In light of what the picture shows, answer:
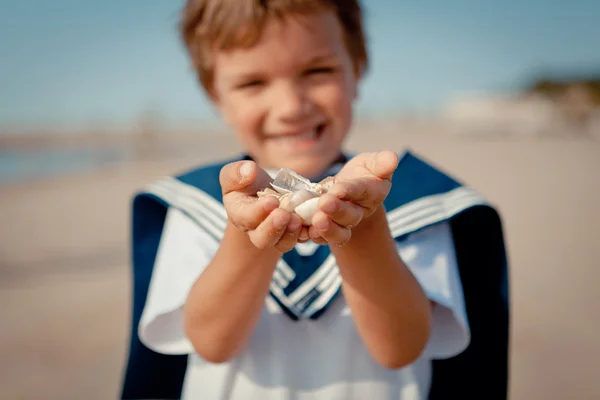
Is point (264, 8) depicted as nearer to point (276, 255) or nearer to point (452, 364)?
point (276, 255)

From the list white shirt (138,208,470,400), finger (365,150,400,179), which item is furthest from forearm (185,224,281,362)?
finger (365,150,400,179)

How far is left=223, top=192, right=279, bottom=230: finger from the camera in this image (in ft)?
3.00

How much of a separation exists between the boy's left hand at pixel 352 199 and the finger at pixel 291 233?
0.03 m

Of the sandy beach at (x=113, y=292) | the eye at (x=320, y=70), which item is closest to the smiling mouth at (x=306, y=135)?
the eye at (x=320, y=70)

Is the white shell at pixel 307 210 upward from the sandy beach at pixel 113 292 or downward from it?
upward

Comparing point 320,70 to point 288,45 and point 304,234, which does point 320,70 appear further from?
point 304,234

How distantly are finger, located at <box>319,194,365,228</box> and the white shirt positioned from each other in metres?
0.62

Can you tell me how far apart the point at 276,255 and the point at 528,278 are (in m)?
4.59

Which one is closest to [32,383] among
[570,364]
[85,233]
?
[570,364]

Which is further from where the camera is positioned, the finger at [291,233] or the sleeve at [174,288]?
the sleeve at [174,288]

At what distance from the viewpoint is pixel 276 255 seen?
48.7 inches

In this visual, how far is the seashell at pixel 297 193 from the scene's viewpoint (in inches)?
36.8

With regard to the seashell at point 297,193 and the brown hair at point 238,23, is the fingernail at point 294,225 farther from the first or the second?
the brown hair at point 238,23

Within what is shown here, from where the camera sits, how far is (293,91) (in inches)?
59.7
